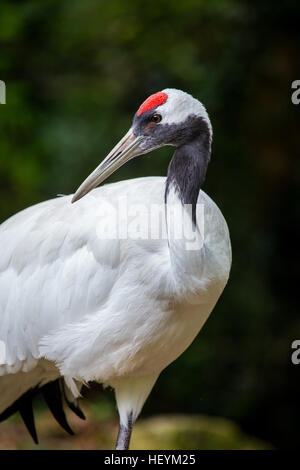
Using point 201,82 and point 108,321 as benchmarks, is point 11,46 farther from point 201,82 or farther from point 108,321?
point 108,321

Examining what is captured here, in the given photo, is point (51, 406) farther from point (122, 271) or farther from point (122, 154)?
point (122, 154)

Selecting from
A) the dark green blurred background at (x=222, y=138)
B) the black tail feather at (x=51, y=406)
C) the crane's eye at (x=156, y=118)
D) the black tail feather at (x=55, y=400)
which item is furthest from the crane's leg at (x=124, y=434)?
the dark green blurred background at (x=222, y=138)

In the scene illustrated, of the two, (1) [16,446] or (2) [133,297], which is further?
(1) [16,446]

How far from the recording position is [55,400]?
4324 mm

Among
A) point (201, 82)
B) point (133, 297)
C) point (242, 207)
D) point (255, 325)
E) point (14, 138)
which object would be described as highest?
point (201, 82)

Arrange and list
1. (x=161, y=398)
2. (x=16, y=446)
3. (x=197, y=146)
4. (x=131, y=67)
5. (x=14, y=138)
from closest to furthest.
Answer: (x=197, y=146)
(x=16, y=446)
(x=14, y=138)
(x=131, y=67)
(x=161, y=398)

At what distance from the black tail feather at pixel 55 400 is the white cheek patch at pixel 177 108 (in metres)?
1.76

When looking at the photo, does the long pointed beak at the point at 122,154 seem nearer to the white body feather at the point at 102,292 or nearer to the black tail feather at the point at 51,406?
the white body feather at the point at 102,292

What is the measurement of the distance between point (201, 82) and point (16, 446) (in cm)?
293

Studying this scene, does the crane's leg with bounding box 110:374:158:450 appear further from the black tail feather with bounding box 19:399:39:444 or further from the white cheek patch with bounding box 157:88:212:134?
the white cheek patch with bounding box 157:88:212:134

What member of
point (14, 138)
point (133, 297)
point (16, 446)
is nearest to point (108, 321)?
point (133, 297)

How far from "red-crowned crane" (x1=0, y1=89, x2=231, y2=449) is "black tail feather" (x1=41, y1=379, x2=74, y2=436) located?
409mm

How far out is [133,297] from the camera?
3344mm

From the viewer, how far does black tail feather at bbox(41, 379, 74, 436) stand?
14.1 ft
